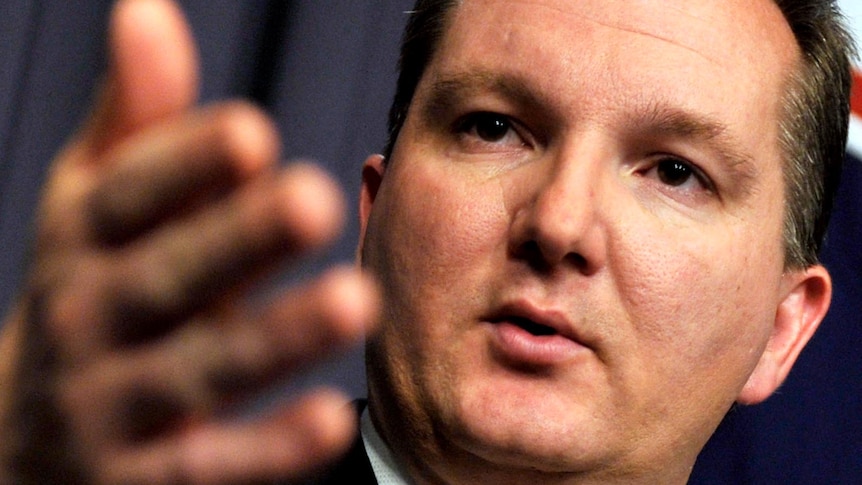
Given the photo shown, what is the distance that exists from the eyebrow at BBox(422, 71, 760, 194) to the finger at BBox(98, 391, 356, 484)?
0.57m

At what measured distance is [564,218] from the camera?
2.97ft

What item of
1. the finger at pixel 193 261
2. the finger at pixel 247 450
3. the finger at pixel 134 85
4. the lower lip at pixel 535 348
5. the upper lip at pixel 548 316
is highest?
the finger at pixel 134 85

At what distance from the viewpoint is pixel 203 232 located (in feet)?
1.58

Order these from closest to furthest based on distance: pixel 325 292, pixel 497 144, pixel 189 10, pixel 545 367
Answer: pixel 325 292 < pixel 545 367 < pixel 497 144 < pixel 189 10

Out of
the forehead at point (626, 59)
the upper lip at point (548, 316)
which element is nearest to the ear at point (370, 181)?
the forehead at point (626, 59)

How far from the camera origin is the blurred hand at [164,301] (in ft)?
1.51

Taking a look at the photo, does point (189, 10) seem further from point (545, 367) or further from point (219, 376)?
point (219, 376)

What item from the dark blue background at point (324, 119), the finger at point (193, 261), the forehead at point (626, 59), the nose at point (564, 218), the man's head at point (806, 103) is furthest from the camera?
the dark blue background at point (324, 119)

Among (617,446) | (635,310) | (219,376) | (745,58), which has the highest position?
(219,376)

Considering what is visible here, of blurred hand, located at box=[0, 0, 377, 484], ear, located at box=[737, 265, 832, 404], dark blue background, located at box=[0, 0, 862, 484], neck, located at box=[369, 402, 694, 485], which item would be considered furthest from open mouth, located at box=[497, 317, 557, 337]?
dark blue background, located at box=[0, 0, 862, 484]

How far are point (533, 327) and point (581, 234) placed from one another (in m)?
0.09

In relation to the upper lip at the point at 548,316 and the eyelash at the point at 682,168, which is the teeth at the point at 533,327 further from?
the eyelash at the point at 682,168

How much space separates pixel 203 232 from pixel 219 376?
2.5 inches

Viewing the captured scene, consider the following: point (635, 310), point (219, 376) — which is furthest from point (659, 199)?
point (219, 376)
